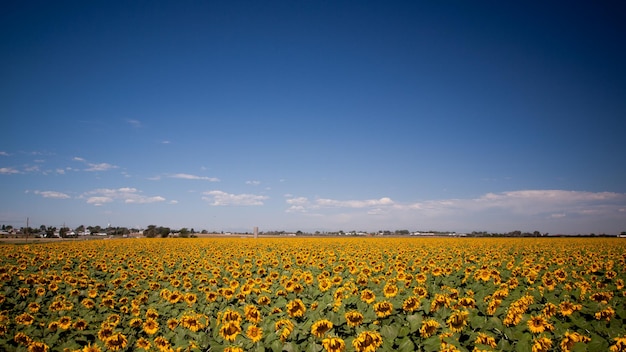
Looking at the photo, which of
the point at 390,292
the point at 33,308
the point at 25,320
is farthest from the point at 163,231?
the point at 390,292

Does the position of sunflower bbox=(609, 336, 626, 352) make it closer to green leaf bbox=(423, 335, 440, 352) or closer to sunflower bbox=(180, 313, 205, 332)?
green leaf bbox=(423, 335, 440, 352)

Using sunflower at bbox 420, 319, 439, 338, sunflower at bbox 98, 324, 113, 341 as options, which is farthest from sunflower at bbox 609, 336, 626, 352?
sunflower at bbox 98, 324, 113, 341

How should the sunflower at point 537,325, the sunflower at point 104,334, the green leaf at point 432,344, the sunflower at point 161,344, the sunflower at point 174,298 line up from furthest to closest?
the sunflower at point 174,298 → the sunflower at point 104,334 → the sunflower at point 161,344 → the sunflower at point 537,325 → the green leaf at point 432,344

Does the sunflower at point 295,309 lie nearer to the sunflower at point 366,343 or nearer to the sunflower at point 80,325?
the sunflower at point 366,343

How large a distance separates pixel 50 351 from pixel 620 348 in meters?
8.72

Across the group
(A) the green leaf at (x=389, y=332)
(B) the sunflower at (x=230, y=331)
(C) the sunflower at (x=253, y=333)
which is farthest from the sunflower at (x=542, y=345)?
(B) the sunflower at (x=230, y=331)

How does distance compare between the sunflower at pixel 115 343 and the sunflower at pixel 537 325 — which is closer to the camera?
the sunflower at pixel 537 325

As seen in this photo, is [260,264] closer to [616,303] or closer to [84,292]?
[84,292]

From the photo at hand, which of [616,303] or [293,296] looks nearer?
[616,303]

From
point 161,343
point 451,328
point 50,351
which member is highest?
point 451,328

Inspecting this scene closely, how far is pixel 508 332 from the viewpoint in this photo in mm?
4918

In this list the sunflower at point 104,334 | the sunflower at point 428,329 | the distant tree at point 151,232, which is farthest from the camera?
the distant tree at point 151,232

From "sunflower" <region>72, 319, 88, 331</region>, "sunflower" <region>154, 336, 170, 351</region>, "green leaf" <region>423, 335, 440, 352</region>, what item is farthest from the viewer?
"sunflower" <region>72, 319, 88, 331</region>

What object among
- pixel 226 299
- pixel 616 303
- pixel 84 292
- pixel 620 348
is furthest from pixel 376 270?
pixel 84 292
